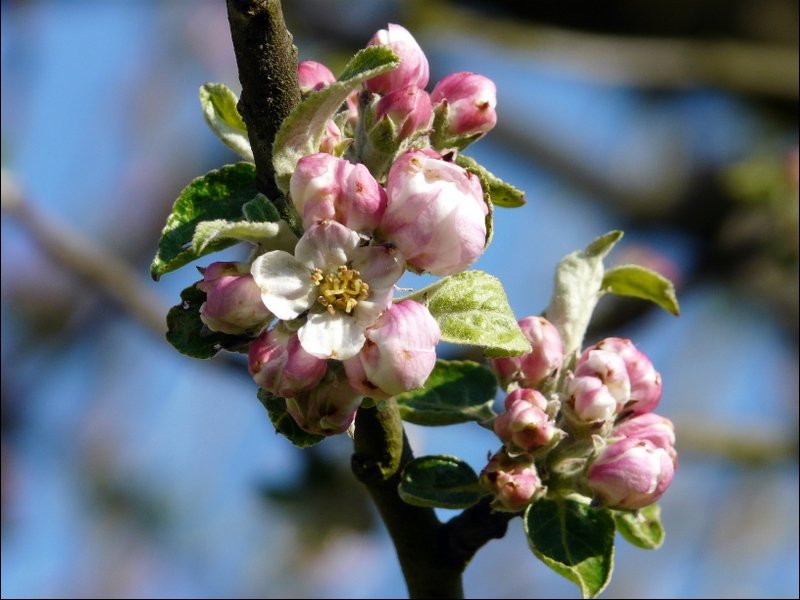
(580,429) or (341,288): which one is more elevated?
(341,288)

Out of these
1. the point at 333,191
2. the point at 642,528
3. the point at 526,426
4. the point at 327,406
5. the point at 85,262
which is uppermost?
the point at 333,191

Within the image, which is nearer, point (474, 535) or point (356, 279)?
point (356, 279)

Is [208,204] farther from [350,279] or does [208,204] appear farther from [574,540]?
[574,540]

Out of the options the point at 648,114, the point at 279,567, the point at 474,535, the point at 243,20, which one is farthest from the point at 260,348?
the point at 648,114

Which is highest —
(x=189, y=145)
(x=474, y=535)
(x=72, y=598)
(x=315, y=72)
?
(x=315, y=72)

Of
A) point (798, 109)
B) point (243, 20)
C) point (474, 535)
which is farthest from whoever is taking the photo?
point (798, 109)

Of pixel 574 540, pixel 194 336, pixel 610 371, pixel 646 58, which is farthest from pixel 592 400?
pixel 646 58

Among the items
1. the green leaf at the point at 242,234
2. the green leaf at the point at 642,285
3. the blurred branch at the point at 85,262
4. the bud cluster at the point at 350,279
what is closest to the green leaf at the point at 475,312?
the bud cluster at the point at 350,279

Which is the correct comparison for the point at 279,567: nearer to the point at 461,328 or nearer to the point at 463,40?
the point at 463,40
